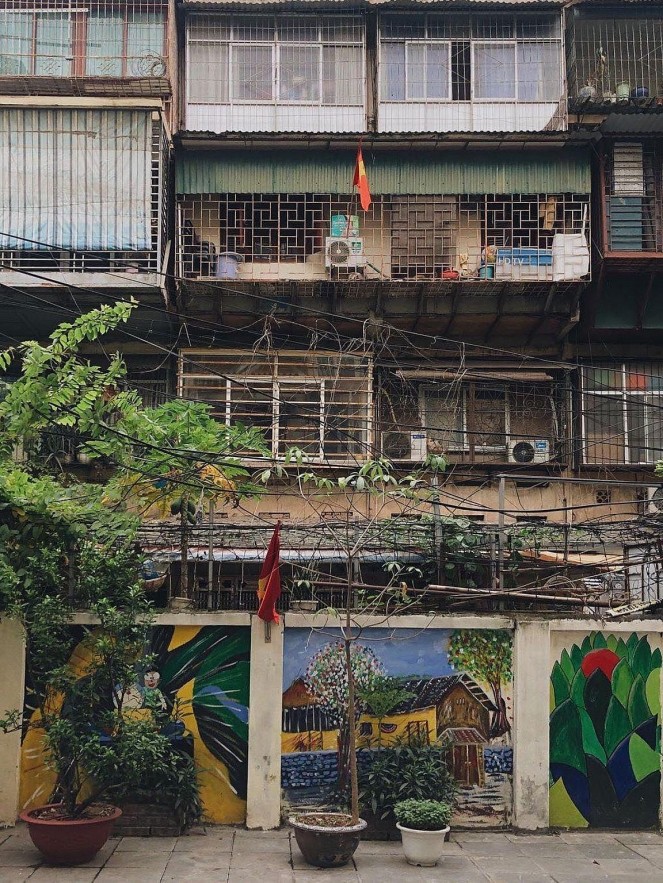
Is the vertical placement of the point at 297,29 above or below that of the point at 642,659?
above

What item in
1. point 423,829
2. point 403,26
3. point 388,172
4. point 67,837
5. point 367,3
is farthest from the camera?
point 403,26

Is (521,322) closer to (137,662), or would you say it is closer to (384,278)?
(384,278)

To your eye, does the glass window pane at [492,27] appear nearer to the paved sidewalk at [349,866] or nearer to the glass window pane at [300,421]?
the glass window pane at [300,421]

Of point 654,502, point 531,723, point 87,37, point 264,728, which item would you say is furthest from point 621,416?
point 87,37

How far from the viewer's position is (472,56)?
1780cm

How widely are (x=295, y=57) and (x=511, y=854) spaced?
1400 centimetres

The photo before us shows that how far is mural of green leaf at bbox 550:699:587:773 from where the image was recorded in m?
11.5

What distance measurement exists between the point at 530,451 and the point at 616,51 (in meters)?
7.82

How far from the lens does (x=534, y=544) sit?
12547 mm

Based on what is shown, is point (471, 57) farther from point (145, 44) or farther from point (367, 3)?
point (145, 44)

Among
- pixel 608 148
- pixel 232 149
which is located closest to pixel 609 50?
pixel 608 148

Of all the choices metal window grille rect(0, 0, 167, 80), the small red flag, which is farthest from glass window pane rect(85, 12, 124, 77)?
the small red flag

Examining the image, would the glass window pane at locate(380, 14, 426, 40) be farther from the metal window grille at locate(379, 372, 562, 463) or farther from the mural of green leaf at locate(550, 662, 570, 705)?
the mural of green leaf at locate(550, 662, 570, 705)

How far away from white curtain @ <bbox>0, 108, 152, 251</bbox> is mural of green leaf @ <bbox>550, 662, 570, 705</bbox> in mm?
9489
